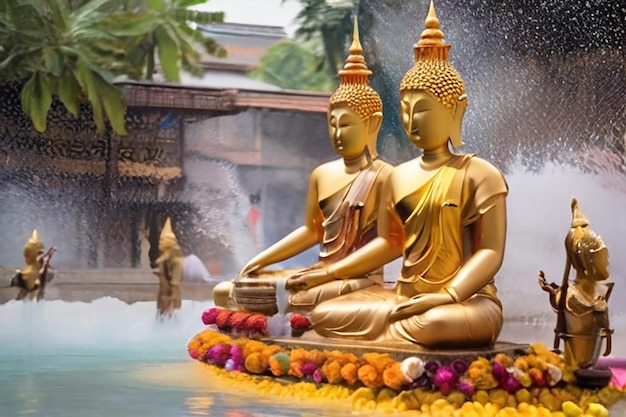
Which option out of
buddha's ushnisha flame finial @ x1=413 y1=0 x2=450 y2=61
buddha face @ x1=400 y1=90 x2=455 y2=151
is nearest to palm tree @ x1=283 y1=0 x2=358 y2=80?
buddha's ushnisha flame finial @ x1=413 y1=0 x2=450 y2=61

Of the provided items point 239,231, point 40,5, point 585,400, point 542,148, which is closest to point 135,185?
point 239,231

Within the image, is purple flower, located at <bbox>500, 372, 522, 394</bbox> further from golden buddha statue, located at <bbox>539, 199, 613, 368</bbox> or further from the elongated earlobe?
the elongated earlobe

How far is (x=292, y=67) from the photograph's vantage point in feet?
29.7

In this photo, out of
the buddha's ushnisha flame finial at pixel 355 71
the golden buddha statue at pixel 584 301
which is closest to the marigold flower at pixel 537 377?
the golden buddha statue at pixel 584 301

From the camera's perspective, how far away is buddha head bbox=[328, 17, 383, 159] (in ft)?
18.9

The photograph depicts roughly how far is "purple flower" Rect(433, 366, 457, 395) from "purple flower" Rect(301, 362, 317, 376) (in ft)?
2.27

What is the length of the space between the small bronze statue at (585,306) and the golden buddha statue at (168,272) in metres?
4.53

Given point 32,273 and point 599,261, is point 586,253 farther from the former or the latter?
point 32,273

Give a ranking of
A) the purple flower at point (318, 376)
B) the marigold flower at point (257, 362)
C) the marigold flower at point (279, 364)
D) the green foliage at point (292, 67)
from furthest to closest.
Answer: the green foliage at point (292, 67) → the marigold flower at point (257, 362) → the marigold flower at point (279, 364) → the purple flower at point (318, 376)

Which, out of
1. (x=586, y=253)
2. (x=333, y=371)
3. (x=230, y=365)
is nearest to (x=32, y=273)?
(x=230, y=365)

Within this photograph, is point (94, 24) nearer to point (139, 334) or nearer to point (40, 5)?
point (40, 5)

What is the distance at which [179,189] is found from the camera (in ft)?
28.6

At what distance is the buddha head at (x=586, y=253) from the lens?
462 centimetres

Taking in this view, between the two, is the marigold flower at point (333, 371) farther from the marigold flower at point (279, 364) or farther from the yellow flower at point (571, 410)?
the yellow flower at point (571, 410)
